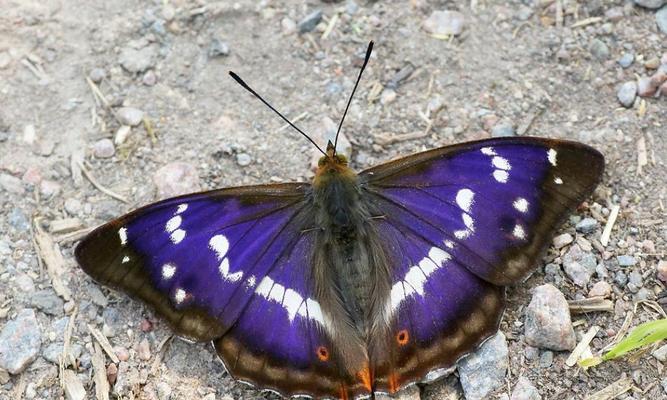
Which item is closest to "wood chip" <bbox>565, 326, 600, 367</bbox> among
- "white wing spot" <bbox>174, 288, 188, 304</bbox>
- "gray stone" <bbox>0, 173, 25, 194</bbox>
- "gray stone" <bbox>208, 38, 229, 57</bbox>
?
"white wing spot" <bbox>174, 288, 188, 304</bbox>

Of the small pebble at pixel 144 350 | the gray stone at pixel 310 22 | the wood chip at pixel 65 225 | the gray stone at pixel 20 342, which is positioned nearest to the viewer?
the gray stone at pixel 20 342

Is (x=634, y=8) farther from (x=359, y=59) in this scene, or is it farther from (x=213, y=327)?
(x=213, y=327)

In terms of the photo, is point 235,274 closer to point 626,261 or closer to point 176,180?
point 176,180

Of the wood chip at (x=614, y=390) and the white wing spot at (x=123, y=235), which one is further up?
the white wing spot at (x=123, y=235)

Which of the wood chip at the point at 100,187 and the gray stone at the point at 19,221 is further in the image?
the wood chip at the point at 100,187

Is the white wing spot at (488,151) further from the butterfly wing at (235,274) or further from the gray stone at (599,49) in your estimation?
the gray stone at (599,49)

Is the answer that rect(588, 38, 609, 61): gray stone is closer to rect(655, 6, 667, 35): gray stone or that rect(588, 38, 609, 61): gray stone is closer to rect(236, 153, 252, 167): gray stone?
rect(655, 6, 667, 35): gray stone

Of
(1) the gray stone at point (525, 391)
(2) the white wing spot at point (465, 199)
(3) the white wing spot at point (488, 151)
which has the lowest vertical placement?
(1) the gray stone at point (525, 391)

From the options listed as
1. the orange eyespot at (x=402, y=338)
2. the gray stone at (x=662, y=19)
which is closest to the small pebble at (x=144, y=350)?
the orange eyespot at (x=402, y=338)
